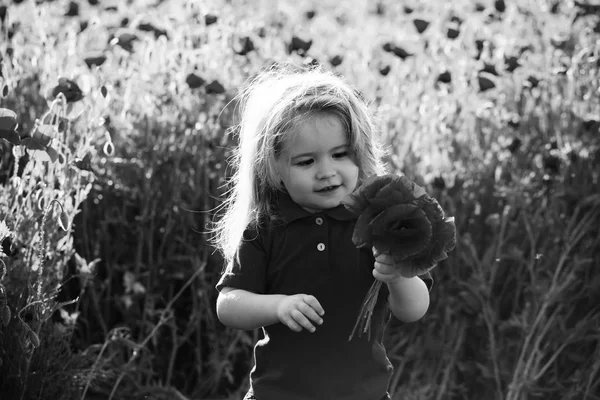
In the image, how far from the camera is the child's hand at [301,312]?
6.35ft

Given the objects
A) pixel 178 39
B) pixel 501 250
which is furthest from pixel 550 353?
pixel 178 39

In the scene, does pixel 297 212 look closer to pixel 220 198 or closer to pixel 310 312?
pixel 310 312

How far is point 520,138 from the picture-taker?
→ 395cm

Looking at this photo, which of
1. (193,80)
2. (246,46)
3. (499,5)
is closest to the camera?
(193,80)

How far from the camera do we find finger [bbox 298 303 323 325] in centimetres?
193

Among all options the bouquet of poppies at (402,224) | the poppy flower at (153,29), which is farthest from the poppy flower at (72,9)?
the bouquet of poppies at (402,224)

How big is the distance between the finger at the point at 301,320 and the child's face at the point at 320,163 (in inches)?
13.1

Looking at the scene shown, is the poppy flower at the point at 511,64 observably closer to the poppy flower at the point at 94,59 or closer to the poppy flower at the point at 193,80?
the poppy flower at the point at 193,80

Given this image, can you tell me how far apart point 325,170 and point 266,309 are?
33cm

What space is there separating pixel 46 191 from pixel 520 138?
6.72 ft

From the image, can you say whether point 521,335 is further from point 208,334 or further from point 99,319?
point 99,319

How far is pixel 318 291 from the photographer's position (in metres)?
2.22

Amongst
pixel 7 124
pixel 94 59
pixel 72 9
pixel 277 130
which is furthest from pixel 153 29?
pixel 277 130

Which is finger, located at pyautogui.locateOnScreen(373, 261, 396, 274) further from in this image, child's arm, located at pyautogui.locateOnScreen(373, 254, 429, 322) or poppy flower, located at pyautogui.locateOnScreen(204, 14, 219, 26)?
poppy flower, located at pyautogui.locateOnScreen(204, 14, 219, 26)
